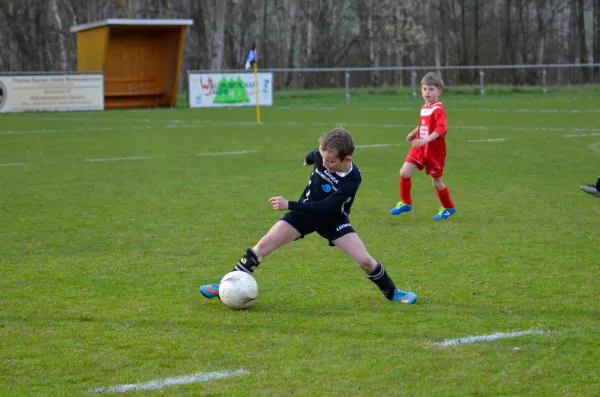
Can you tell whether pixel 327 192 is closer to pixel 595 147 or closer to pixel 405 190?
pixel 405 190

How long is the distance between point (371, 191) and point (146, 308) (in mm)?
6912

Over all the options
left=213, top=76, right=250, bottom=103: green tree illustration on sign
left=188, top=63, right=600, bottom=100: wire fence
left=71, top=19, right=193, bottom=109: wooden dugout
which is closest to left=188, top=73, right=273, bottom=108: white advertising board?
left=213, top=76, right=250, bottom=103: green tree illustration on sign

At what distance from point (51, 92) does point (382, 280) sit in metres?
30.0

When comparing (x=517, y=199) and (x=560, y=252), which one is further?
(x=517, y=199)

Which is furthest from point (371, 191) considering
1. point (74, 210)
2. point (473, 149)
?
point (473, 149)

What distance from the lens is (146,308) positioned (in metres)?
6.66

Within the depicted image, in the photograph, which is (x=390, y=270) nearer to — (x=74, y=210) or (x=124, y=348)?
(x=124, y=348)

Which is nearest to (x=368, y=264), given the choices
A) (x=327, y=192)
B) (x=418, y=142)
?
(x=327, y=192)

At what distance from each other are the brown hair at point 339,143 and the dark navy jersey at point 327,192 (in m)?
0.24

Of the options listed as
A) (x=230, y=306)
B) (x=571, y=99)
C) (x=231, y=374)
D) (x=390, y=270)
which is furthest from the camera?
(x=571, y=99)

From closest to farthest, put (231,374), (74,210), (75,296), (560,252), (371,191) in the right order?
(231,374) → (75,296) → (560,252) → (74,210) → (371,191)

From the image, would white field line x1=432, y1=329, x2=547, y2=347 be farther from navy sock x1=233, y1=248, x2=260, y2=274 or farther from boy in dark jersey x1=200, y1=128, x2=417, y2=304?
navy sock x1=233, y1=248, x2=260, y2=274

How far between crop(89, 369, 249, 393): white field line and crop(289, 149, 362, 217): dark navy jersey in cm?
153

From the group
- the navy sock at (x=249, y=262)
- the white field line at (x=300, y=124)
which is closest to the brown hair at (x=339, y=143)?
the navy sock at (x=249, y=262)
